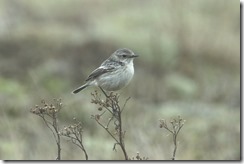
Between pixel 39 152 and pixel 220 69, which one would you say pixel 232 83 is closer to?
pixel 220 69

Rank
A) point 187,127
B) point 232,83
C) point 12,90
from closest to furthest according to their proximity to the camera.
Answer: point 187,127 → point 12,90 → point 232,83

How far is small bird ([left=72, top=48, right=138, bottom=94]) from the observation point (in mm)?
5816

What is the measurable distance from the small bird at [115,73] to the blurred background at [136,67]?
2025 millimetres

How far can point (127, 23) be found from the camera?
1416 cm

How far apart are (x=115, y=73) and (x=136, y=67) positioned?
667 centimetres

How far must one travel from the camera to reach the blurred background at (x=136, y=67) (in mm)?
9430

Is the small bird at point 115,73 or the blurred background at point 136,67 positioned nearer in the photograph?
the small bird at point 115,73

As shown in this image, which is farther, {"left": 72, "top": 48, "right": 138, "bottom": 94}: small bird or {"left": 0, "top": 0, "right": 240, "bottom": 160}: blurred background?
{"left": 0, "top": 0, "right": 240, "bottom": 160}: blurred background

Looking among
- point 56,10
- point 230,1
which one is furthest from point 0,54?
point 230,1

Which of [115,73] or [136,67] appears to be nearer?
[115,73]

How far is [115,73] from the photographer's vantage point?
598 centimetres

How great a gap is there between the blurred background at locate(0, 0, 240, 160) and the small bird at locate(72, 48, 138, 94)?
203 cm

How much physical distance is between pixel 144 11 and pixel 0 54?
3.29 m

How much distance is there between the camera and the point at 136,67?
41.4ft
